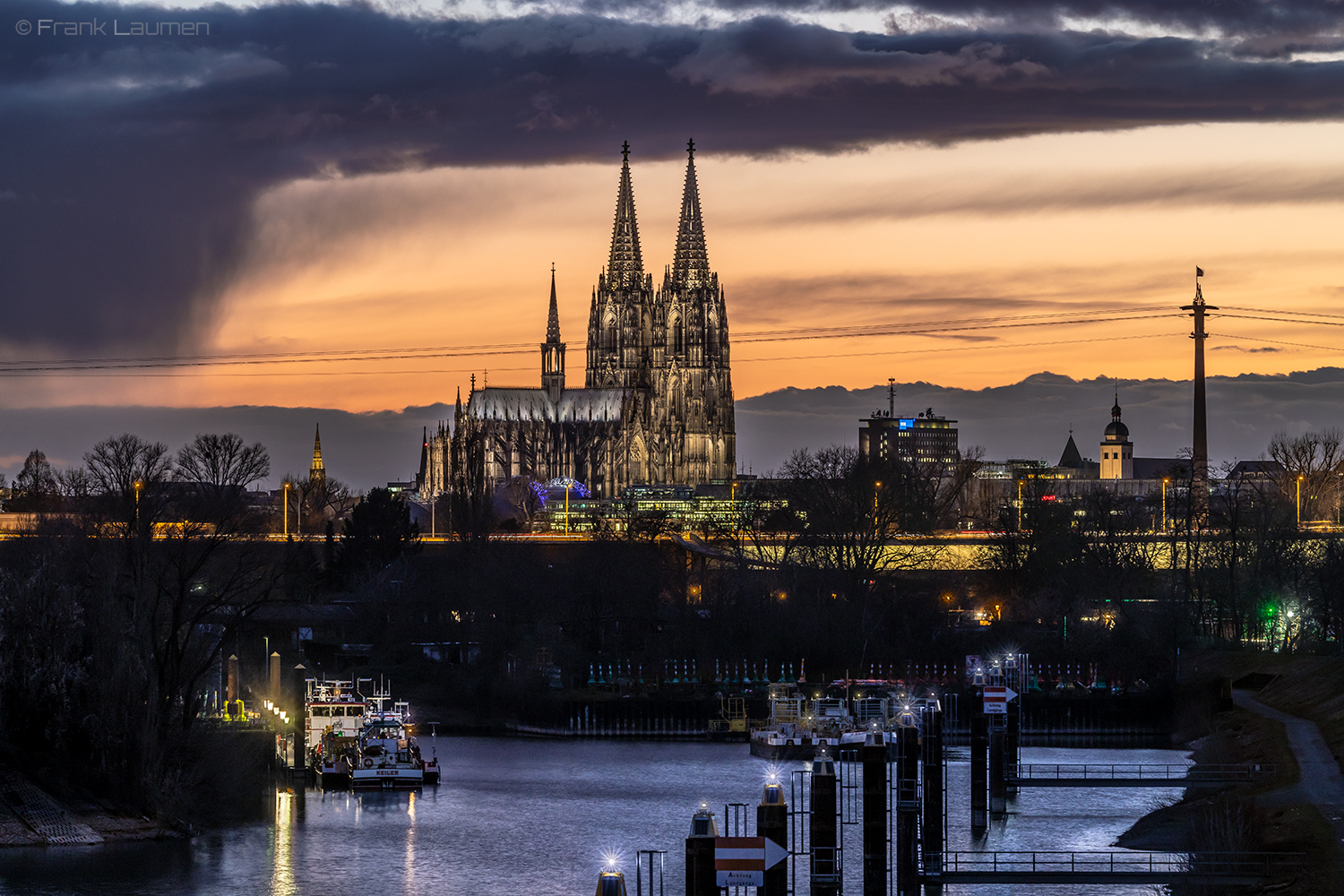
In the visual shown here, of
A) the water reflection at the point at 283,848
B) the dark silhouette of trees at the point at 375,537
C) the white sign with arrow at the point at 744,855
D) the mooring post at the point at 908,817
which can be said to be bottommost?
the water reflection at the point at 283,848

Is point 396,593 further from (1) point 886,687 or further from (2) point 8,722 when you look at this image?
(2) point 8,722

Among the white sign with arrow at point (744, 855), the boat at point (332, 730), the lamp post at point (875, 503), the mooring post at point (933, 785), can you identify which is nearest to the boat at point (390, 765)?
the boat at point (332, 730)

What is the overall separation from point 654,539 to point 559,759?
5685cm

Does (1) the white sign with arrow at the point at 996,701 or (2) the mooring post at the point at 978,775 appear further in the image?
(1) the white sign with arrow at the point at 996,701

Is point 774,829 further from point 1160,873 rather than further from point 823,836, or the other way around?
point 1160,873

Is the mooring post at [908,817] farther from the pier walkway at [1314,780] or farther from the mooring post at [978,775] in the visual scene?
the mooring post at [978,775]

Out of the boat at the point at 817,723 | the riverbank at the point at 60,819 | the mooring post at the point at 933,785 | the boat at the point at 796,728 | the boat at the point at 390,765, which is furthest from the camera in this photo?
the boat at the point at 796,728

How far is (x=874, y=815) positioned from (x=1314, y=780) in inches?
852

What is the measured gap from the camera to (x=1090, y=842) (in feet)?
160

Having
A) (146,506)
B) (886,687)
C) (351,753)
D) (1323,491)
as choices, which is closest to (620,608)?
(886,687)

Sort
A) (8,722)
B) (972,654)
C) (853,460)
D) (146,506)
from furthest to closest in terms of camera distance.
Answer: (853,460), (972,654), (146,506), (8,722)

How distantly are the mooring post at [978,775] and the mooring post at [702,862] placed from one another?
2852 centimetres

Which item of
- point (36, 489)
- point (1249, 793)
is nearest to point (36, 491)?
point (36, 489)

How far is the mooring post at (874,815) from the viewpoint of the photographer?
100ft
